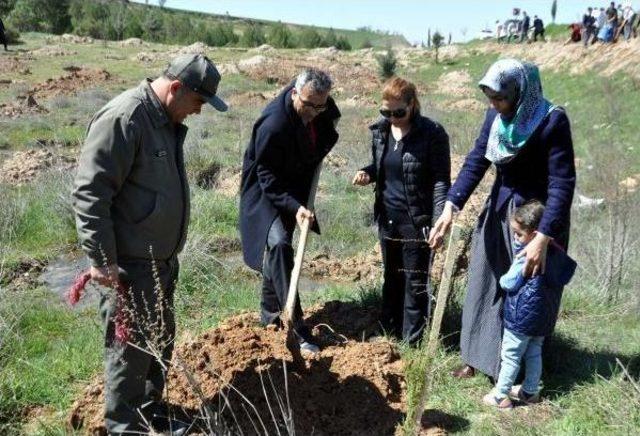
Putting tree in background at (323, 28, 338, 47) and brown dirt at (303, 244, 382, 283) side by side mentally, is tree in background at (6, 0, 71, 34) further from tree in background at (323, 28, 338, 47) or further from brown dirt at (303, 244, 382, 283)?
brown dirt at (303, 244, 382, 283)

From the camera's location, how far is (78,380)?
3689 mm

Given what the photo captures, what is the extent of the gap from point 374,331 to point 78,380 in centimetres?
194

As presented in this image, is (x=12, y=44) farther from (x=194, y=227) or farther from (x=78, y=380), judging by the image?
(x=78, y=380)

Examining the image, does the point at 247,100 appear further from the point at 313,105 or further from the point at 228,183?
the point at 313,105

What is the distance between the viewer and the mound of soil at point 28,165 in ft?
28.9

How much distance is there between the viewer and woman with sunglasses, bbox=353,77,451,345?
3.73 metres

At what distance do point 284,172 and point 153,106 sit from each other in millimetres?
1383

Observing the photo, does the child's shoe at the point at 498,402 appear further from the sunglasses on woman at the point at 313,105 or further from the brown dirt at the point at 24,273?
the brown dirt at the point at 24,273

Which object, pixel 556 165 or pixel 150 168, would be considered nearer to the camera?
pixel 150 168

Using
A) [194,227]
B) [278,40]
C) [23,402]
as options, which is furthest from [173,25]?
[23,402]

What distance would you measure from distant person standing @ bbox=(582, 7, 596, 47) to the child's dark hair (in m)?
25.5

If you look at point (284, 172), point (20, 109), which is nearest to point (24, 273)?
point (284, 172)

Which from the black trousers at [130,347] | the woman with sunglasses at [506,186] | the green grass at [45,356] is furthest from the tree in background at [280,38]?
the black trousers at [130,347]

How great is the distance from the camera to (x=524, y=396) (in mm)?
3473
